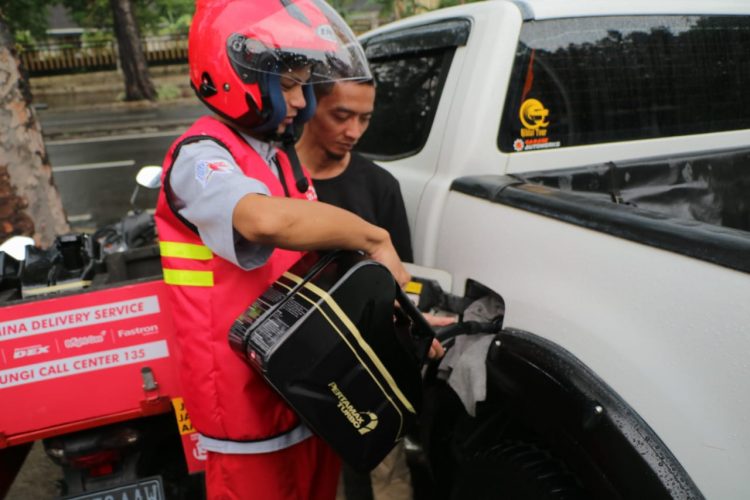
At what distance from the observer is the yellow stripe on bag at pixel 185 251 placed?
5.05ft

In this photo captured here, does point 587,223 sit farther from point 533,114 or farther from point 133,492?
point 133,492

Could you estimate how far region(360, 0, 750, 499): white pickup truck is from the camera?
3.92ft

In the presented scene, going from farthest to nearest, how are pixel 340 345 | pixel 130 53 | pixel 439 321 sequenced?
pixel 130 53 → pixel 439 321 → pixel 340 345

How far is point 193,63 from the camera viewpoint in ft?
5.11

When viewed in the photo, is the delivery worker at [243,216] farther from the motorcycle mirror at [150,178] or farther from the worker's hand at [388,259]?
the motorcycle mirror at [150,178]

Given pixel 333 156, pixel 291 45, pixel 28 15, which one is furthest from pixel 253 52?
pixel 28 15

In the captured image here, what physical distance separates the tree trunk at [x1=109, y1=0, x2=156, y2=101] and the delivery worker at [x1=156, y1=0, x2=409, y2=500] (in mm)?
18381

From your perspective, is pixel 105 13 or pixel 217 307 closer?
pixel 217 307

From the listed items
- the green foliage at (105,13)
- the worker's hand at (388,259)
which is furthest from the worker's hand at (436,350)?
the green foliage at (105,13)

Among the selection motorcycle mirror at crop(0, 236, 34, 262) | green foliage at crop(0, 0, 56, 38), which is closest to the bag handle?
motorcycle mirror at crop(0, 236, 34, 262)

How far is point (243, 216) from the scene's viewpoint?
4.34 ft

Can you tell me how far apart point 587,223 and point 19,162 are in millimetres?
3639

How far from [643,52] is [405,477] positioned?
5.91 ft

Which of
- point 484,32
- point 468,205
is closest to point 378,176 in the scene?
point 468,205
